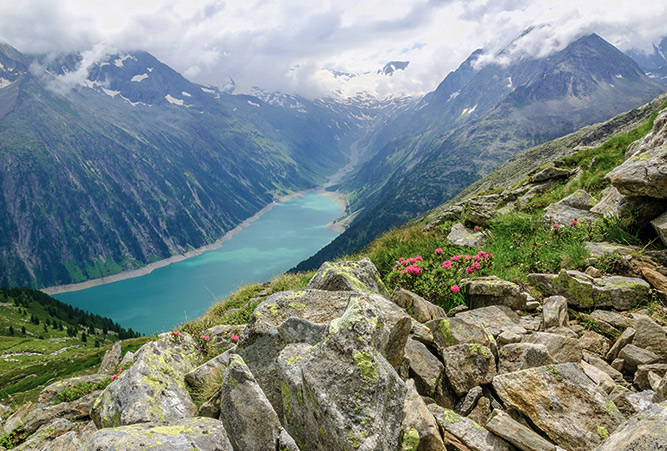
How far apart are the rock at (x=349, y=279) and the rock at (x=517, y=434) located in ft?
12.1

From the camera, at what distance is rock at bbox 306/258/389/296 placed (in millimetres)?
7977

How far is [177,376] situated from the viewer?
717 cm

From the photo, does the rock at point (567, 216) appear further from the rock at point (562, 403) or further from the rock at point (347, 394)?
the rock at point (347, 394)

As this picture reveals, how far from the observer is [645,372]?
5.01 metres

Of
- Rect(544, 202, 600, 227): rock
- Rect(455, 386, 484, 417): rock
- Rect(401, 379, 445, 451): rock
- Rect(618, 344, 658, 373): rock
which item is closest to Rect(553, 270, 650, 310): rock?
Rect(618, 344, 658, 373): rock

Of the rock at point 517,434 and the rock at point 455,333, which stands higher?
the rock at point 455,333

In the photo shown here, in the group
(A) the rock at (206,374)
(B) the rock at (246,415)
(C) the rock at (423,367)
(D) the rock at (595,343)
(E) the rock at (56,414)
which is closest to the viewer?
(B) the rock at (246,415)

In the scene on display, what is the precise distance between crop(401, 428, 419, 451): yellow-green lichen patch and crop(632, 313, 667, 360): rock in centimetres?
456

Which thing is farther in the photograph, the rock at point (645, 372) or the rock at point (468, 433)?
the rock at point (645, 372)

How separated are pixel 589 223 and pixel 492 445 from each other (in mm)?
9601

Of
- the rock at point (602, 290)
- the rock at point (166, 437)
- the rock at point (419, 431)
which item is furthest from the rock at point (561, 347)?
the rock at point (166, 437)

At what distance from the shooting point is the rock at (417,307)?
774 centimetres

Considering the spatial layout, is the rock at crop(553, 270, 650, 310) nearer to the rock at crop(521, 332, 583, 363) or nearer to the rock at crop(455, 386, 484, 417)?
the rock at crop(521, 332, 583, 363)

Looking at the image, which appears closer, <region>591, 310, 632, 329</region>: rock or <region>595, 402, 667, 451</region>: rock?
<region>595, 402, 667, 451</region>: rock
